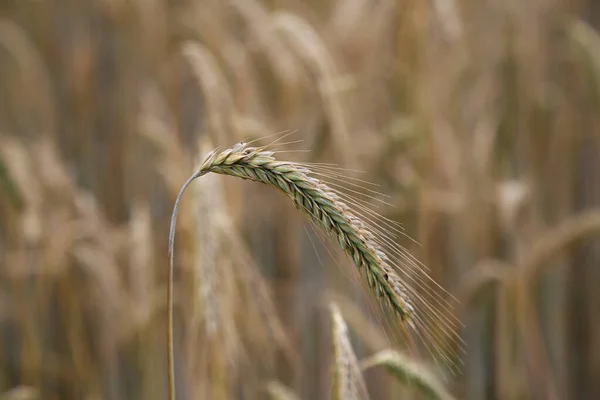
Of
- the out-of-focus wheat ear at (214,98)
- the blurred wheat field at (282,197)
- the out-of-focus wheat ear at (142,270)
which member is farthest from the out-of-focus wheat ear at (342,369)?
the out-of-focus wheat ear at (142,270)

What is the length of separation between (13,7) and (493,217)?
2980mm

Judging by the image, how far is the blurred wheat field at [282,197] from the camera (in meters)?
2.29

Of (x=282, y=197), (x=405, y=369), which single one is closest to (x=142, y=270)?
(x=282, y=197)

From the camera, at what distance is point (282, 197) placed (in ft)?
9.94

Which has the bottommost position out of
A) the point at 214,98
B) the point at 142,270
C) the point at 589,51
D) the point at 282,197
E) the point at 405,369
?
the point at 405,369

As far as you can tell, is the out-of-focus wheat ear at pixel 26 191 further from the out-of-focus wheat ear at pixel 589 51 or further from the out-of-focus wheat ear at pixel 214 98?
the out-of-focus wheat ear at pixel 589 51

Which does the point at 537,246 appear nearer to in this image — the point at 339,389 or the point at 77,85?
the point at 339,389

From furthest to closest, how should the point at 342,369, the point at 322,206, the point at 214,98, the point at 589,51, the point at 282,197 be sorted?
the point at 282,197
the point at 589,51
the point at 214,98
the point at 342,369
the point at 322,206

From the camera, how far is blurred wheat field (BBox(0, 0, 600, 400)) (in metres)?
2.29

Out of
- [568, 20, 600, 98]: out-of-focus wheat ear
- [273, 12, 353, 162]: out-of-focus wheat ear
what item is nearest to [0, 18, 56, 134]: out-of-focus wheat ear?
[273, 12, 353, 162]: out-of-focus wheat ear

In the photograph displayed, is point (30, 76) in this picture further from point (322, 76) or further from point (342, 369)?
point (342, 369)

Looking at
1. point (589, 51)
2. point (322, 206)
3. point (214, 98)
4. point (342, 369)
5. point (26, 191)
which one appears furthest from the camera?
point (589, 51)

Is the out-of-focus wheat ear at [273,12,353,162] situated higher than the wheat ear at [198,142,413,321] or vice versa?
the out-of-focus wheat ear at [273,12,353,162]

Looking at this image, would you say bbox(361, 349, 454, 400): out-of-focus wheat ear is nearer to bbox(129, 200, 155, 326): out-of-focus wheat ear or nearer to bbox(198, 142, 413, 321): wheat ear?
bbox(198, 142, 413, 321): wheat ear
